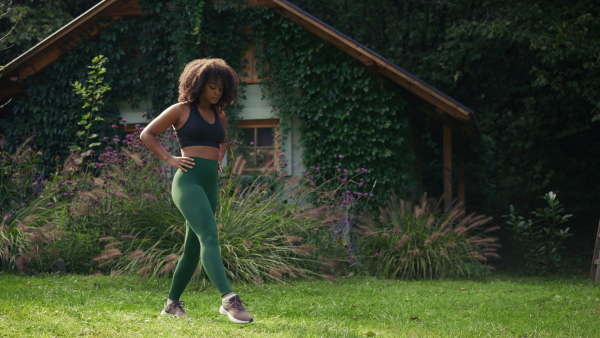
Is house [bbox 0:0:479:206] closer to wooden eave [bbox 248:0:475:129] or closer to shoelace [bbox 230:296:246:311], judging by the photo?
wooden eave [bbox 248:0:475:129]

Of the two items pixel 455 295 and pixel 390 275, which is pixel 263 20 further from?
pixel 455 295

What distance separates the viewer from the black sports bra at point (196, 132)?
4734 millimetres

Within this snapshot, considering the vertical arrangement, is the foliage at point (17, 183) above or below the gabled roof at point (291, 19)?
below

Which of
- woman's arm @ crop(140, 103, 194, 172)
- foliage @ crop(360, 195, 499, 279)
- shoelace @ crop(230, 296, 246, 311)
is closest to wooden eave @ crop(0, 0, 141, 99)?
foliage @ crop(360, 195, 499, 279)

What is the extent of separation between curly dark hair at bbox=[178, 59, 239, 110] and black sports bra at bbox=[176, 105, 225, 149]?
109 millimetres

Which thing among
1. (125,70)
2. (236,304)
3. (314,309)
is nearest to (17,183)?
(125,70)

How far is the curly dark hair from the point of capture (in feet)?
15.6

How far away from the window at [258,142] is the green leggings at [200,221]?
7.29 meters

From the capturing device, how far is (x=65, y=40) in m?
12.5

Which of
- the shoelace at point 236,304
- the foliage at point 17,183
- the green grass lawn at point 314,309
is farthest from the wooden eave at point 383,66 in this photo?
the shoelace at point 236,304

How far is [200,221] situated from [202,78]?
1.06m

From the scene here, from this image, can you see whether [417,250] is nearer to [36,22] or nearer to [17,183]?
[17,183]

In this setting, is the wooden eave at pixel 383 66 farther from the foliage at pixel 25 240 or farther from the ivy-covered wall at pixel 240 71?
the foliage at pixel 25 240

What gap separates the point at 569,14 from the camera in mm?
13281
